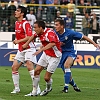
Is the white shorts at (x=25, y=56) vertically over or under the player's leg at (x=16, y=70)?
over

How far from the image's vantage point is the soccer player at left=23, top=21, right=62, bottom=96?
1257 cm

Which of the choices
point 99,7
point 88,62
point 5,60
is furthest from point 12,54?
point 99,7

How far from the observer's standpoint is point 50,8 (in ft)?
92.0

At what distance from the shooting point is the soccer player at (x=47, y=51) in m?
12.6

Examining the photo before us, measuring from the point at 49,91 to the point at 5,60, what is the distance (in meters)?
11.8

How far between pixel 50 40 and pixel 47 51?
0.48m

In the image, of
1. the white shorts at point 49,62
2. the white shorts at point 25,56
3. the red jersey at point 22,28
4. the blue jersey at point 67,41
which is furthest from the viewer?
the blue jersey at point 67,41

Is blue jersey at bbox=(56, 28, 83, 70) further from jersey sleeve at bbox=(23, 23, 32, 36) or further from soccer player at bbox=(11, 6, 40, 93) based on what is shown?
jersey sleeve at bbox=(23, 23, 32, 36)

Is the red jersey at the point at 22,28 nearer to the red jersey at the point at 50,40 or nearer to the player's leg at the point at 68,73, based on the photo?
the red jersey at the point at 50,40

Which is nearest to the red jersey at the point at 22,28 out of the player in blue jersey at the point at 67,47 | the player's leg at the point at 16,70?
the player's leg at the point at 16,70

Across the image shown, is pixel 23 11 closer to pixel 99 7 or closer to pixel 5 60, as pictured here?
pixel 5 60

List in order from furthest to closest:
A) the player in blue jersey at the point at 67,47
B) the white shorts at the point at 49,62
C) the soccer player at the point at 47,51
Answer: the player in blue jersey at the point at 67,47
the white shorts at the point at 49,62
the soccer player at the point at 47,51

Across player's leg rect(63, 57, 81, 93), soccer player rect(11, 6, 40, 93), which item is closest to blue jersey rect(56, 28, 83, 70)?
player's leg rect(63, 57, 81, 93)

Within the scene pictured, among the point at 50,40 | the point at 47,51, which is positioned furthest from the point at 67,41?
the point at 50,40
